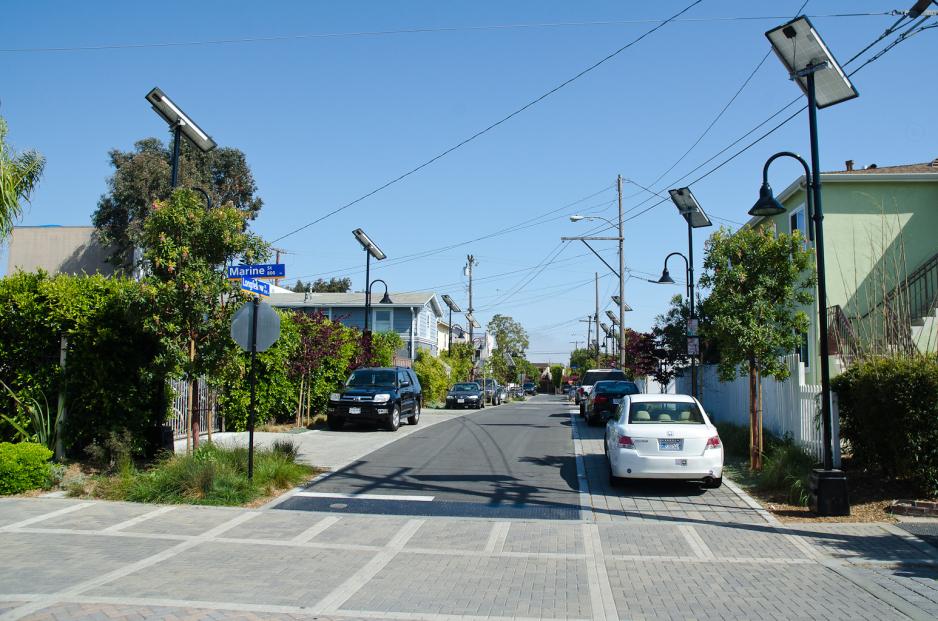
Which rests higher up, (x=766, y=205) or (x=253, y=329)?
(x=766, y=205)

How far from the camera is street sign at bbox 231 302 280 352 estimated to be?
11.7m

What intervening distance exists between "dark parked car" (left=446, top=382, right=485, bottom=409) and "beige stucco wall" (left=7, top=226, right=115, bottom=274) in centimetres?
1903

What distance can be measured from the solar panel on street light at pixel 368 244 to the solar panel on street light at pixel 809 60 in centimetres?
1891

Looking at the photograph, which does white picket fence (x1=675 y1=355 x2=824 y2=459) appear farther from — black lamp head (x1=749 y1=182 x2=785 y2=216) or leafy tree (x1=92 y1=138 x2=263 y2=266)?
leafy tree (x1=92 y1=138 x2=263 y2=266)

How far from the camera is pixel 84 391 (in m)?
13.0

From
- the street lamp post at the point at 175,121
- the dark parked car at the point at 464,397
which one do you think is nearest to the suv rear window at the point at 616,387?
the dark parked car at the point at 464,397

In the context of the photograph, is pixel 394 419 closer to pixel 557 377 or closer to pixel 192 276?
pixel 192 276

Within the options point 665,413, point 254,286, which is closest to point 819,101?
point 665,413

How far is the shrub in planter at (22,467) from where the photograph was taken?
452 inches

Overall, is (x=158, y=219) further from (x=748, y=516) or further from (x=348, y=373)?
(x=348, y=373)

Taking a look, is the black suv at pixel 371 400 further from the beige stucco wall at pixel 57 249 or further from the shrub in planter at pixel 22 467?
the beige stucco wall at pixel 57 249

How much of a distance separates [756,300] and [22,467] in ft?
40.1

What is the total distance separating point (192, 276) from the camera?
12.3 metres

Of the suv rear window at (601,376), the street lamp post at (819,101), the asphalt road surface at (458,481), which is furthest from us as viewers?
the suv rear window at (601,376)
